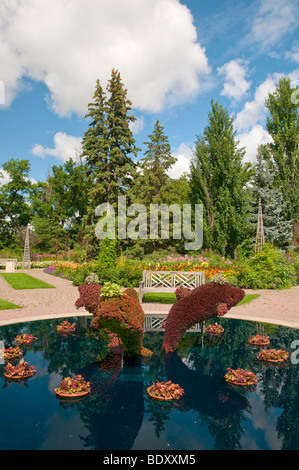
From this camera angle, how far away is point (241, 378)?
4.40m

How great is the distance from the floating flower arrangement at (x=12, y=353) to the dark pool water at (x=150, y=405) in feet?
0.48

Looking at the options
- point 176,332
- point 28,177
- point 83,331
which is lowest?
point 83,331

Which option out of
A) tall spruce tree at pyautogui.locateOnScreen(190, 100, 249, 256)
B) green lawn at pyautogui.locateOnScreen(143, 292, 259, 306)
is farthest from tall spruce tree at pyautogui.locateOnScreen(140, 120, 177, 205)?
green lawn at pyautogui.locateOnScreen(143, 292, 259, 306)

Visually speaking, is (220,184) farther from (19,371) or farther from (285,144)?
(19,371)

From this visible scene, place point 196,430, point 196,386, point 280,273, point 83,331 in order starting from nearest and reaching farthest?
point 196,430
point 196,386
point 83,331
point 280,273

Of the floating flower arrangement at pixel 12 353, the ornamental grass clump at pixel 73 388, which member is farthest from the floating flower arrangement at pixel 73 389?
the floating flower arrangement at pixel 12 353

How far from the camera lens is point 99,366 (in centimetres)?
508

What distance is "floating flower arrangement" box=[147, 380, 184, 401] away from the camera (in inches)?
157

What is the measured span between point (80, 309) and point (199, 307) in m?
5.17

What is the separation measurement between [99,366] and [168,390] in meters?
1.52

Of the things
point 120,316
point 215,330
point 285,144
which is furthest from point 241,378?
point 285,144

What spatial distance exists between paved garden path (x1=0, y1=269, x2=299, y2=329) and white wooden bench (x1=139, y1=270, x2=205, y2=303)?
58 cm
